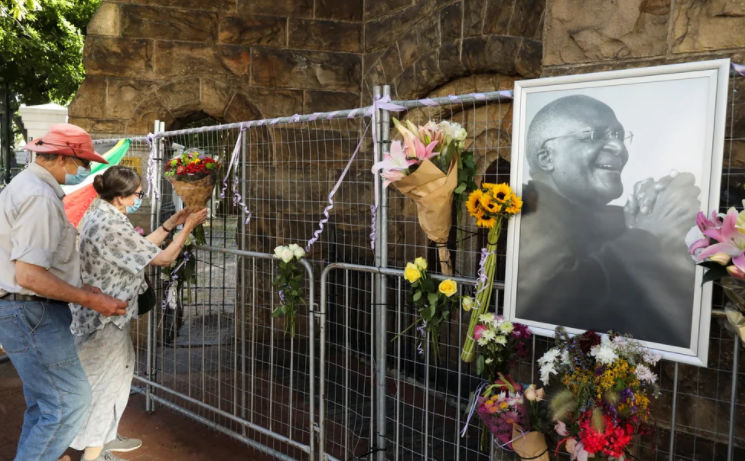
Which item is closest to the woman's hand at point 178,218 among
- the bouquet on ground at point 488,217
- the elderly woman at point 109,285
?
the elderly woman at point 109,285

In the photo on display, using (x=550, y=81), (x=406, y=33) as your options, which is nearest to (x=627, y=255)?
(x=550, y=81)

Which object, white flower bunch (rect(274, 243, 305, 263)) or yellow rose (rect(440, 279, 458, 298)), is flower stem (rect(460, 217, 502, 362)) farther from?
white flower bunch (rect(274, 243, 305, 263))

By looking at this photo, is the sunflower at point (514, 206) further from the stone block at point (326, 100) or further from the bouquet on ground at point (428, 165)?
the stone block at point (326, 100)

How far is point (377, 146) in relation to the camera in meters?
3.62

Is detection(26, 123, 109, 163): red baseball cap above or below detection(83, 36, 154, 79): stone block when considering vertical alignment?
below

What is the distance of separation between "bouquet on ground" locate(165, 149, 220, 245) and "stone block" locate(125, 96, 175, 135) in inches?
109

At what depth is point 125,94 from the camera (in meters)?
7.19

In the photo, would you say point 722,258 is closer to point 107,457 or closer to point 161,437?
point 107,457

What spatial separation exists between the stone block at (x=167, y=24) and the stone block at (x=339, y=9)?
46.7 inches

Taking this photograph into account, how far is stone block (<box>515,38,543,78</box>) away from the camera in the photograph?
500 cm

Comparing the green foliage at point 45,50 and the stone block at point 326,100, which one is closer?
the stone block at point 326,100

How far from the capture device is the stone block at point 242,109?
7329mm

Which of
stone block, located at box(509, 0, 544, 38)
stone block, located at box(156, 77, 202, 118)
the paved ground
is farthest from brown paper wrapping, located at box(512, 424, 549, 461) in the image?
stone block, located at box(156, 77, 202, 118)

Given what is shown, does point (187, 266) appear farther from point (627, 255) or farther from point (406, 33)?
point (627, 255)
